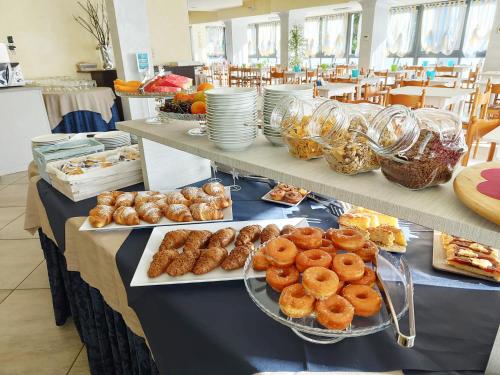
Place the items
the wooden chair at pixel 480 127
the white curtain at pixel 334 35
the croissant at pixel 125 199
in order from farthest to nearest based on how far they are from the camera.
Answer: the white curtain at pixel 334 35
the wooden chair at pixel 480 127
the croissant at pixel 125 199

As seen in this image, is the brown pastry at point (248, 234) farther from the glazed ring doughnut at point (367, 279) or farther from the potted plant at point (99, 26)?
the potted plant at point (99, 26)

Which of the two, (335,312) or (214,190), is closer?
(335,312)

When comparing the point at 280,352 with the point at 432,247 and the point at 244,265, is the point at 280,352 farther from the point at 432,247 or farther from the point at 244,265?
the point at 432,247

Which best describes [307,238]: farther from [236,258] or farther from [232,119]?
[232,119]

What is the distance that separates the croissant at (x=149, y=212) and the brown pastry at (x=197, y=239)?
0.15 meters

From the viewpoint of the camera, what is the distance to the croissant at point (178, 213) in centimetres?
100

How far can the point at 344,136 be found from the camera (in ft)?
2.10

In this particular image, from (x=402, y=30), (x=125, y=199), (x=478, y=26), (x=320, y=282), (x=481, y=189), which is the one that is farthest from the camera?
(x=402, y=30)

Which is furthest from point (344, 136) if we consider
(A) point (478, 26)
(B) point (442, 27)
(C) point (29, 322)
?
(B) point (442, 27)

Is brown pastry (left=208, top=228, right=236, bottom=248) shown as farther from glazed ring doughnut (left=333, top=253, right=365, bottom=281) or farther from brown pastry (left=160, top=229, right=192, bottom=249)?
glazed ring doughnut (left=333, top=253, right=365, bottom=281)

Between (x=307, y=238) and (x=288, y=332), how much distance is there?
0.19m

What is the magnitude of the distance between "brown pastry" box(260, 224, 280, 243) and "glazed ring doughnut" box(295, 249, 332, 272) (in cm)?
17

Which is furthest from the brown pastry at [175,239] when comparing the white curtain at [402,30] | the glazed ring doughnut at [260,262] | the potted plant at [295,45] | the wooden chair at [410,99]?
the white curtain at [402,30]

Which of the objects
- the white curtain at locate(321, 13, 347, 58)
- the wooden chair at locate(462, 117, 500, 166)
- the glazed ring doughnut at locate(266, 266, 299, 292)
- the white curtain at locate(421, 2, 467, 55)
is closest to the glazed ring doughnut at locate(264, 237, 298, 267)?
the glazed ring doughnut at locate(266, 266, 299, 292)
